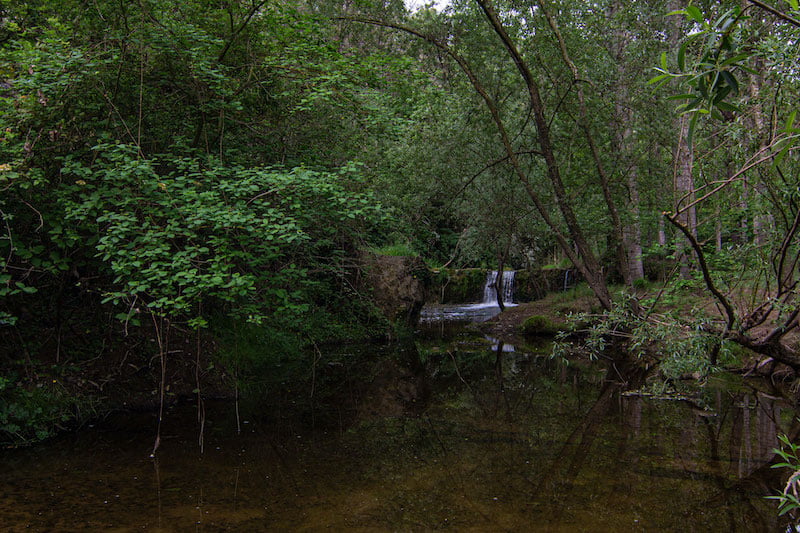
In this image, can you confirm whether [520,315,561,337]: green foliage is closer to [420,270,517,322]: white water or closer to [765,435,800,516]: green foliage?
[420,270,517,322]: white water

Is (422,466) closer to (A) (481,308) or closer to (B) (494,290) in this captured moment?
(A) (481,308)

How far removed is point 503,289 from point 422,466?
54.7ft

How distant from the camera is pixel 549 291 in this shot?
66.1 ft

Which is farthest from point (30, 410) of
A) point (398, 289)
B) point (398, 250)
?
point (398, 250)

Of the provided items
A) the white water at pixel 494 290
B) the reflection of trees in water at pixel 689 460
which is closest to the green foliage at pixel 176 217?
the reflection of trees in water at pixel 689 460

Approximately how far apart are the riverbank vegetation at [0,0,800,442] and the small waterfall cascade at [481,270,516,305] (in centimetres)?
1020

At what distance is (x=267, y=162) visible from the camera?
7430mm

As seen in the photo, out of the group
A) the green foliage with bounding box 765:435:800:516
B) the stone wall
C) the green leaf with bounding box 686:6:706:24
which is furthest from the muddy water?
the stone wall

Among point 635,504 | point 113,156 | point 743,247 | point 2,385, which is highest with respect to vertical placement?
point 113,156

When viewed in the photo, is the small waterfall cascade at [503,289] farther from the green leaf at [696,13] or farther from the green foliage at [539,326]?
the green leaf at [696,13]

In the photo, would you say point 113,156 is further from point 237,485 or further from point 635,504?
Answer: point 635,504

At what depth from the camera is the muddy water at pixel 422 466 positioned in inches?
168

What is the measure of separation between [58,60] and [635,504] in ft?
22.1

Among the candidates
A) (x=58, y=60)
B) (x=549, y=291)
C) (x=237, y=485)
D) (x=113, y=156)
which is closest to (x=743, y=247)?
(x=237, y=485)
